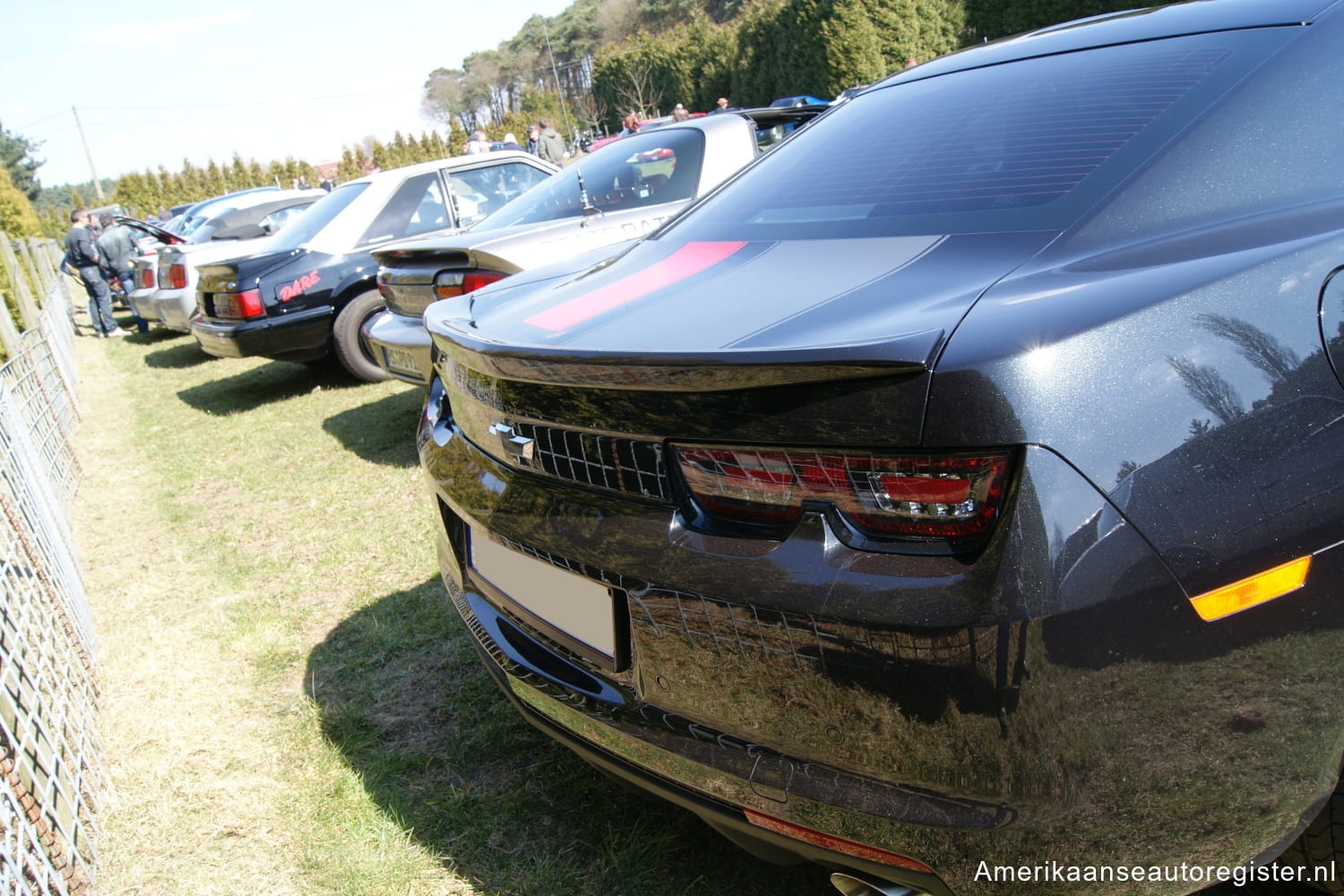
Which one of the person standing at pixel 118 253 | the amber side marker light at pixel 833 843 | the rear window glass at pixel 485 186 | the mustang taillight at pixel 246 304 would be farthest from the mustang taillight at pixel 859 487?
the person standing at pixel 118 253

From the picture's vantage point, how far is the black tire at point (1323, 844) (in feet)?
4.70

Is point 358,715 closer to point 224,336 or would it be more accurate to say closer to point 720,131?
point 720,131

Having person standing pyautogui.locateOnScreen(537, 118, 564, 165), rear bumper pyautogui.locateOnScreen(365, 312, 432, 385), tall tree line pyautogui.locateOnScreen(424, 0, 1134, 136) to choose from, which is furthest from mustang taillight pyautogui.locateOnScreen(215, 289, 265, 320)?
tall tree line pyautogui.locateOnScreen(424, 0, 1134, 136)

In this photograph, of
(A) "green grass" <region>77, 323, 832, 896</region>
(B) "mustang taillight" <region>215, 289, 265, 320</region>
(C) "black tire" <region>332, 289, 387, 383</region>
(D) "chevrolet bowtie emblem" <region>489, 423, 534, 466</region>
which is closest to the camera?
(D) "chevrolet bowtie emblem" <region>489, 423, 534, 466</region>

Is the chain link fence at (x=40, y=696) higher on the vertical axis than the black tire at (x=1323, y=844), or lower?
higher

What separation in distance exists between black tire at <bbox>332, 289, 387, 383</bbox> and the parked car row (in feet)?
17.9

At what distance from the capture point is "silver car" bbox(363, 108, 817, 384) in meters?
4.48

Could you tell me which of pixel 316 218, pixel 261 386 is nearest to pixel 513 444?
pixel 316 218

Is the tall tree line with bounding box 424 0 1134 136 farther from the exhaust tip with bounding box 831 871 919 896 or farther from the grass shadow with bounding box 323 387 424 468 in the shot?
the exhaust tip with bounding box 831 871 919 896

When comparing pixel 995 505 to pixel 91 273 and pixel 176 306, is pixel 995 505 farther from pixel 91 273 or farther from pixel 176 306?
pixel 91 273

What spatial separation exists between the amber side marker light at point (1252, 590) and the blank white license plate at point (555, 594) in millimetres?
855

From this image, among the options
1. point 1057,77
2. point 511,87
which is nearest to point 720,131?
point 1057,77

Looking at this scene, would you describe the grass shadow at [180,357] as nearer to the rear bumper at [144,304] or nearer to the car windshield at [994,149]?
the rear bumper at [144,304]

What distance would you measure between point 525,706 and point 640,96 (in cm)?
5022
